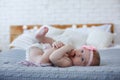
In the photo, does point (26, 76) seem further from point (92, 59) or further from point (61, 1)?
point (61, 1)

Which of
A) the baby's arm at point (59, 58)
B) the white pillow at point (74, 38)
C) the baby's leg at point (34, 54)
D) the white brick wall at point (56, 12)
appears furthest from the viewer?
the white brick wall at point (56, 12)

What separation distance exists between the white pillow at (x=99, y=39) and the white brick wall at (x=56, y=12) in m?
0.47

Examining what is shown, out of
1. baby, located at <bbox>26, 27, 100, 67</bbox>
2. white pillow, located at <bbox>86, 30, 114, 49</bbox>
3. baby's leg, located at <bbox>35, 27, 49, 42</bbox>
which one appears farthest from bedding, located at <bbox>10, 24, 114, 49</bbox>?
baby, located at <bbox>26, 27, 100, 67</bbox>

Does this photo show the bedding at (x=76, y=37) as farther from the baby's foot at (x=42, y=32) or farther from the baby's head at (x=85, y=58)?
the baby's head at (x=85, y=58)

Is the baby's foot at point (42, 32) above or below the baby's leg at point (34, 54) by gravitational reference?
above

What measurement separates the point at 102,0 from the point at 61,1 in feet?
1.97

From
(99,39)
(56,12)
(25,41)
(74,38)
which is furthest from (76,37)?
(56,12)

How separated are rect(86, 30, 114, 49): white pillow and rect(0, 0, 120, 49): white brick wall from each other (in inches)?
18.3

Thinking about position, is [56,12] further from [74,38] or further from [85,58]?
[85,58]

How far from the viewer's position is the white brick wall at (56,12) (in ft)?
11.1

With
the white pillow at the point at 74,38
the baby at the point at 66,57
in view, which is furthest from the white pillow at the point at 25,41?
the baby at the point at 66,57

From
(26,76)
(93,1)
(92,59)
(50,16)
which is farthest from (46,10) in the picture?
(26,76)

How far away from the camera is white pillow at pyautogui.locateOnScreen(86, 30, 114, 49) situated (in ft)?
9.42

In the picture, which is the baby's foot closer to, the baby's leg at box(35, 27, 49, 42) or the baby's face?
the baby's leg at box(35, 27, 49, 42)
